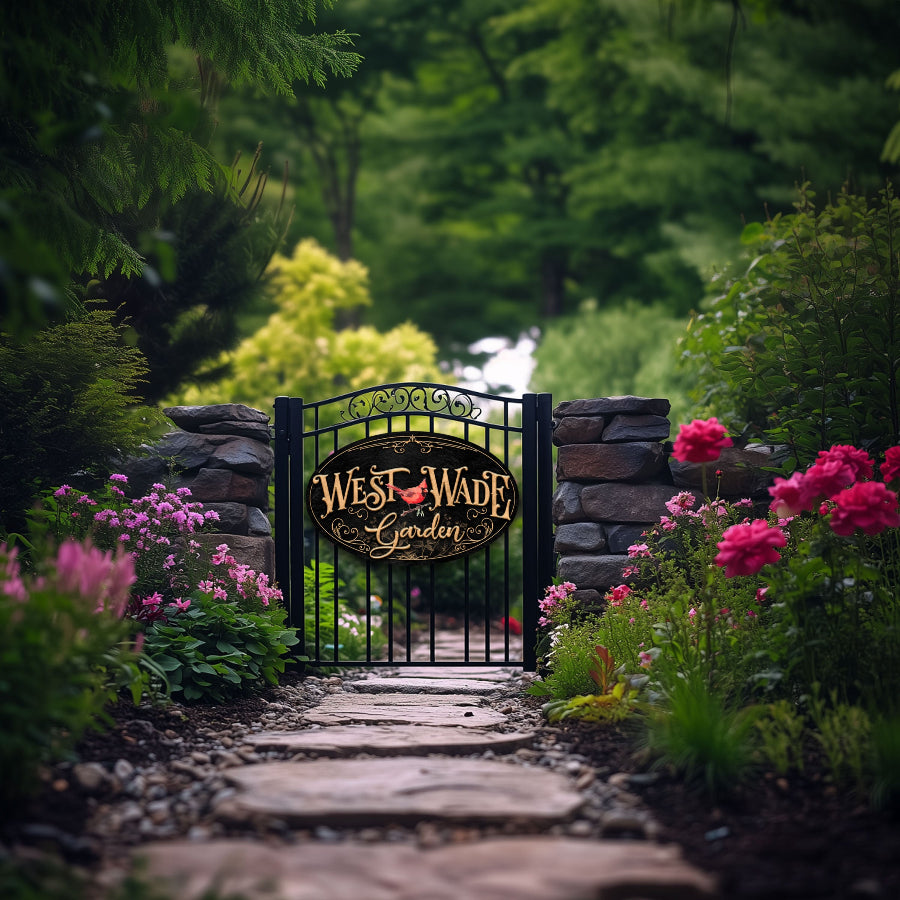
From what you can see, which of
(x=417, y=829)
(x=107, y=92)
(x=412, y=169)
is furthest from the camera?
(x=412, y=169)

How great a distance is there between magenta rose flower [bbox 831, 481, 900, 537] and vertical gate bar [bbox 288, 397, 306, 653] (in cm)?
296

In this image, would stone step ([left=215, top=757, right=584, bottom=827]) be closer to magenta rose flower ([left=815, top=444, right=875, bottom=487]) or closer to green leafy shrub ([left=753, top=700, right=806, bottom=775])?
green leafy shrub ([left=753, top=700, right=806, bottom=775])

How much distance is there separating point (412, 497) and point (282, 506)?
0.76 metres

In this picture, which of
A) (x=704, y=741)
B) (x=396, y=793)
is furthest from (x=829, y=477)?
(x=396, y=793)

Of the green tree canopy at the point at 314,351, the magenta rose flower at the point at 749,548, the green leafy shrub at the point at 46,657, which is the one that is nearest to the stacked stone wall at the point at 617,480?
the magenta rose flower at the point at 749,548

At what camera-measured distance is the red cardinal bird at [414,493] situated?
16.1 ft

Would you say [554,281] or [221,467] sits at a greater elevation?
[554,281]

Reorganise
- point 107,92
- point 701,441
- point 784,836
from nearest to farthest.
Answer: point 784,836 → point 701,441 → point 107,92

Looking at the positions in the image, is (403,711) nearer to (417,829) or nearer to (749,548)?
(417,829)

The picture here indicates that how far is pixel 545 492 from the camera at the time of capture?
4.88m

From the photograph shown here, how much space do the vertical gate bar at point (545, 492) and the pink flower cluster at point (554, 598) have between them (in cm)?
25

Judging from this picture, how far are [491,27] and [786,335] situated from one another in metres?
11.8

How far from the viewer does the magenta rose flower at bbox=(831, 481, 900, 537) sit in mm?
2889

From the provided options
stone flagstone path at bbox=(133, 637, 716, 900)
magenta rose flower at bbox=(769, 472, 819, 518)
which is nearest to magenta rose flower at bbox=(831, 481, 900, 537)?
magenta rose flower at bbox=(769, 472, 819, 518)
